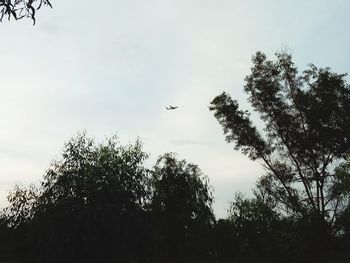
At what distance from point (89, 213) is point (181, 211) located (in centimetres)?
1095

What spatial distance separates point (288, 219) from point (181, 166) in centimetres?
917

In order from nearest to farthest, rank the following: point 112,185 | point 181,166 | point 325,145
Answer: point 112,185 < point 181,166 < point 325,145

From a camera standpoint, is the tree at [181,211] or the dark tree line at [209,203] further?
the tree at [181,211]

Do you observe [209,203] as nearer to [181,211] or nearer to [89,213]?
[181,211]

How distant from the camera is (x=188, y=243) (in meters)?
27.5

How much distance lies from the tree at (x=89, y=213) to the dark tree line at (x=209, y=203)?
0.04 meters

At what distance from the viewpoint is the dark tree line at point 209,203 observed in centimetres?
1812

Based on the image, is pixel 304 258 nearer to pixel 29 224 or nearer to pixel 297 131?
pixel 297 131

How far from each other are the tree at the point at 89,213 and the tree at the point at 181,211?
6.84 m

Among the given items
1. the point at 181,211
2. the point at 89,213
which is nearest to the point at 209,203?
the point at 181,211

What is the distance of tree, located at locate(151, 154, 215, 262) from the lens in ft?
89.7

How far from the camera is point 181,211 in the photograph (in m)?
28.0

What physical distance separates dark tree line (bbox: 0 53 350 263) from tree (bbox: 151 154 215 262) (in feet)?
0.21

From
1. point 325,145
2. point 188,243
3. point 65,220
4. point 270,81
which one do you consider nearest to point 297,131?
point 325,145
